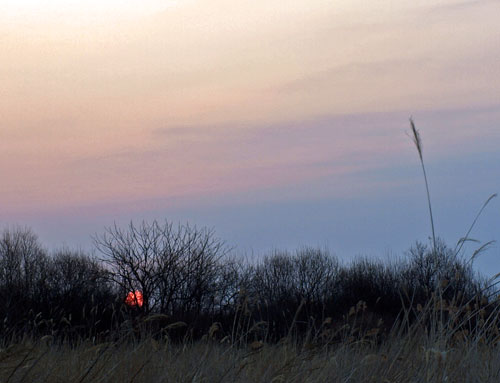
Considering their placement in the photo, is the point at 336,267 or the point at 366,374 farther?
the point at 336,267

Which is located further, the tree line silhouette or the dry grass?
the tree line silhouette

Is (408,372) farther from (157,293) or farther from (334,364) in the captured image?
(157,293)

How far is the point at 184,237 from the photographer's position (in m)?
35.8

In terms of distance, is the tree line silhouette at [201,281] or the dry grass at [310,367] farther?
the tree line silhouette at [201,281]

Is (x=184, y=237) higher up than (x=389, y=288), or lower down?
higher up

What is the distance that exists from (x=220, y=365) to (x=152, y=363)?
54 cm

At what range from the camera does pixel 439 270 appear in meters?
5.04

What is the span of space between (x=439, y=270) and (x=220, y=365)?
5.78ft

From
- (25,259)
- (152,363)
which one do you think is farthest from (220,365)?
(25,259)

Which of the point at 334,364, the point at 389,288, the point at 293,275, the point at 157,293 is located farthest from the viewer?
the point at 293,275

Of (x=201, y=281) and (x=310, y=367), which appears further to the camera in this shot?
(x=201, y=281)

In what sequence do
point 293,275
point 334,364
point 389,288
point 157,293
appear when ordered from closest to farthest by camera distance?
point 334,364
point 157,293
point 389,288
point 293,275

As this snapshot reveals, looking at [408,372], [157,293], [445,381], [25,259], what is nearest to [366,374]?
[408,372]

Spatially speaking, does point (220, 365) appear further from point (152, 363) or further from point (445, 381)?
point (445, 381)
